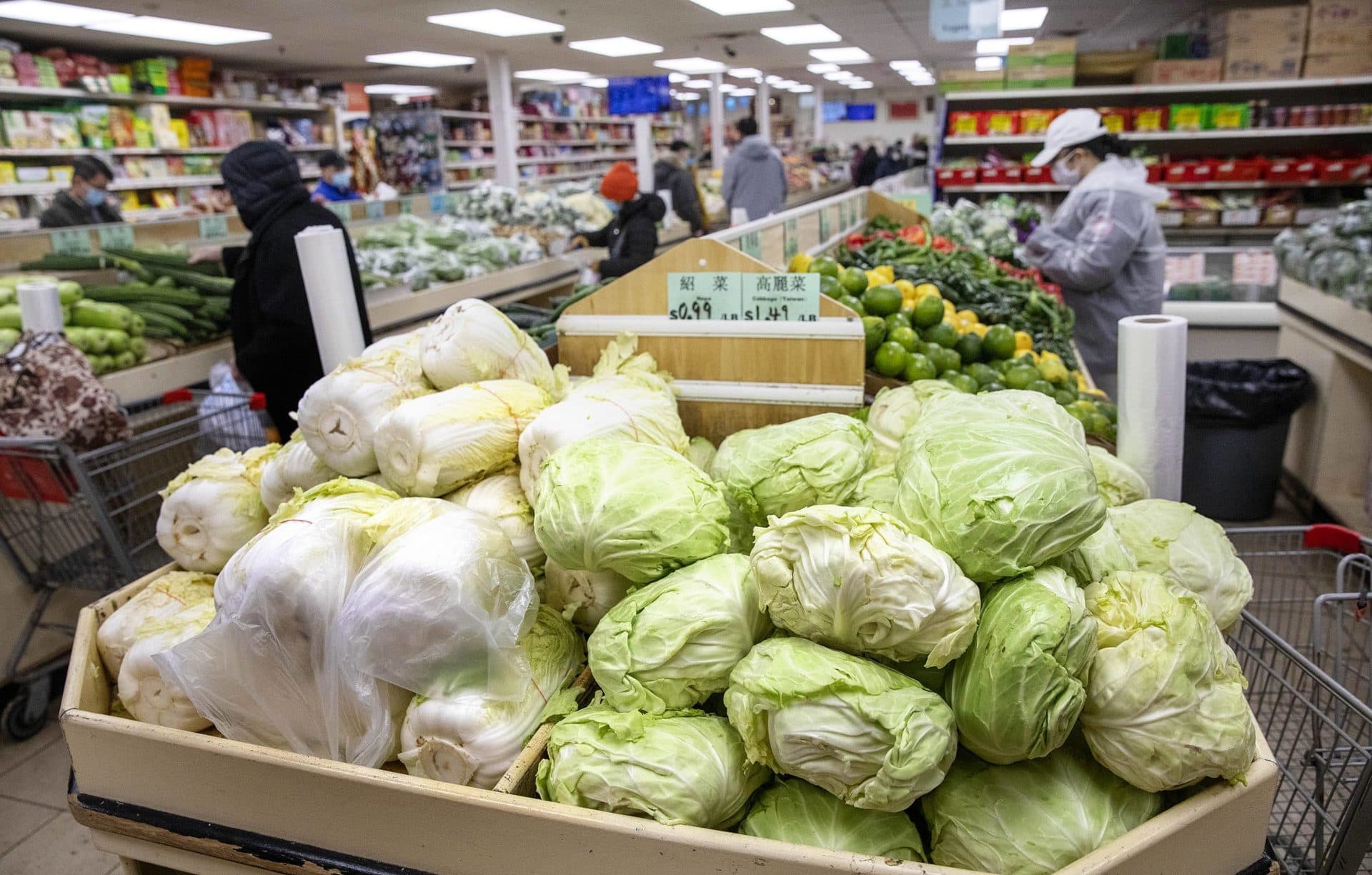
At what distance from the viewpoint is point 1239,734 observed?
1.09 metres

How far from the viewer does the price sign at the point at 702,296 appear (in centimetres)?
211

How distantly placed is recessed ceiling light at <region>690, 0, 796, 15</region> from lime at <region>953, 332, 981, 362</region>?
619 centimetres

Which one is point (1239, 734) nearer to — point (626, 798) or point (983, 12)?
point (626, 798)

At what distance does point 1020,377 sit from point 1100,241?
2.15 metres

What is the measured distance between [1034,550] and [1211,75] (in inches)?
315

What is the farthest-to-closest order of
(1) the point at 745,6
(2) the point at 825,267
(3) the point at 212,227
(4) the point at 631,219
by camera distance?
(1) the point at 745,6 → (4) the point at 631,219 → (3) the point at 212,227 → (2) the point at 825,267

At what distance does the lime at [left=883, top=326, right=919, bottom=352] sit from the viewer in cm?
250

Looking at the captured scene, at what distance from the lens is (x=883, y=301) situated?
2699 mm

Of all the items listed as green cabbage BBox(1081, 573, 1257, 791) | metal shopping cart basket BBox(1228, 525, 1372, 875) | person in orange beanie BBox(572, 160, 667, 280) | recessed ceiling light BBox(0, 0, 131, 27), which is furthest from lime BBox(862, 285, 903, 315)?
recessed ceiling light BBox(0, 0, 131, 27)

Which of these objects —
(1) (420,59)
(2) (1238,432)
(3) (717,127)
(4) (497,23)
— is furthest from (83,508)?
(3) (717,127)

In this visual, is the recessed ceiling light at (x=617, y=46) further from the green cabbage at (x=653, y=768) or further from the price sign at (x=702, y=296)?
the green cabbage at (x=653, y=768)

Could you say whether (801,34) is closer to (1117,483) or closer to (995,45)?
(995,45)

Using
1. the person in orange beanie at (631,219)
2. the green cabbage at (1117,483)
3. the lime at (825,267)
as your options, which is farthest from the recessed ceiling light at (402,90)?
the green cabbage at (1117,483)

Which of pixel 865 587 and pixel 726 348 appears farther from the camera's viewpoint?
pixel 726 348
